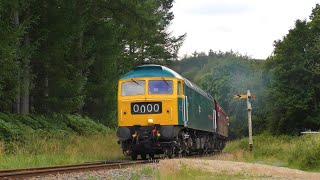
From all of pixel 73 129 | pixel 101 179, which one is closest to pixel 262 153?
pixel 73 129

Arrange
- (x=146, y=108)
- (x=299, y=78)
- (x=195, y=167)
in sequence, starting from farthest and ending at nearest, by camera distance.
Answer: (x=299, y=78) < (x=146, y=108) < (x=195, y=167)

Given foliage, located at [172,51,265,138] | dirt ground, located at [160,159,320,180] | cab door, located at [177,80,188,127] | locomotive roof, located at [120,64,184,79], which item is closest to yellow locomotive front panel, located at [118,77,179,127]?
locomotive roof, located at [120,64,184,79]

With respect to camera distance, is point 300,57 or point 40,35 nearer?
point 40,35

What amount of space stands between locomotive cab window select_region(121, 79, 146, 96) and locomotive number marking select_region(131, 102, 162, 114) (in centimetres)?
47

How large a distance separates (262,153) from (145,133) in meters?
10.3

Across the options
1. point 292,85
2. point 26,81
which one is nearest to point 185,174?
point 26,81

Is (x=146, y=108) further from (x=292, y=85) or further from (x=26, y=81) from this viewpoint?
(x=292, y=85)

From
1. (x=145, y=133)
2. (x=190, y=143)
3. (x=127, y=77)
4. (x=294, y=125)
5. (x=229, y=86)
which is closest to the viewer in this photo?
(x=145, y=133)

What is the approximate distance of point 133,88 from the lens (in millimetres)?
18547

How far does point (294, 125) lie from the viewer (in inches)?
2250

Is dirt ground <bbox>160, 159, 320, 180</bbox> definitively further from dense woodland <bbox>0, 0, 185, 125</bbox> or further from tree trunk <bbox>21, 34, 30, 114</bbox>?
tree trunk <bbox>21, 34, 30, 114</bbox>

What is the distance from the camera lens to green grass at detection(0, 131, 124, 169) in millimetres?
14762

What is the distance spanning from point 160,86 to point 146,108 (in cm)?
102

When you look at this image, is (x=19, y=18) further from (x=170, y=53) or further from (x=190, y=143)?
(x=170, y=53)
